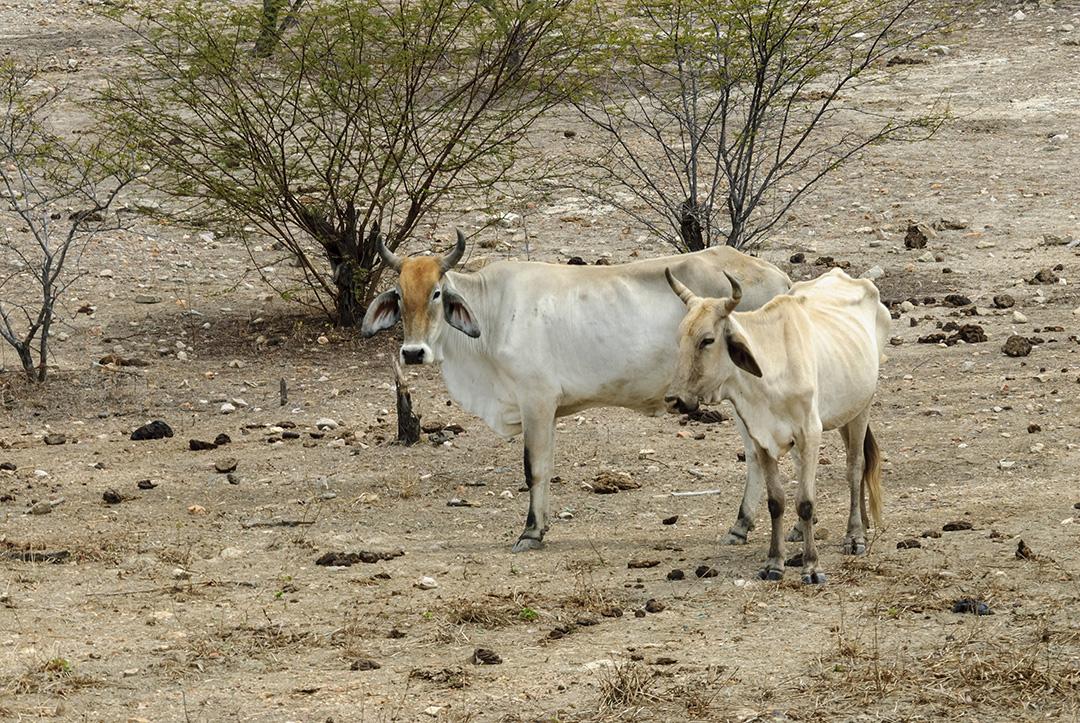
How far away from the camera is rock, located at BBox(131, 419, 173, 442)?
1009 centimetres

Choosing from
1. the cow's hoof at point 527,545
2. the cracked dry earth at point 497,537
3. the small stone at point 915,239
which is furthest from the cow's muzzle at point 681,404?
the small stone at point 915,239

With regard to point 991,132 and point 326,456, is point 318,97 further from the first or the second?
point 991,132

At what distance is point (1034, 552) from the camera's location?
712 centimetres

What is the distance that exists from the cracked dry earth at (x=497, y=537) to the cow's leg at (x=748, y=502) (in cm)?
14

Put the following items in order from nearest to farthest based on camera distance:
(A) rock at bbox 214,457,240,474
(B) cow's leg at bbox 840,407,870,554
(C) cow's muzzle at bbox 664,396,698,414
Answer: (C) cow's muzzle at bbox 664,396,698,414
(B) cow's leg at bbox 840,407,870,554
(A) rock at bbox 214,457,240,474

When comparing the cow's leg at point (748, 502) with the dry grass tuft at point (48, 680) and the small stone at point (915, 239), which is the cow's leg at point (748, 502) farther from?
the small stone at point (915, 239)

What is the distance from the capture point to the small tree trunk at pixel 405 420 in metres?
9.62

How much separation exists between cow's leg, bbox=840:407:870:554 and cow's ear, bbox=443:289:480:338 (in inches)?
71.3

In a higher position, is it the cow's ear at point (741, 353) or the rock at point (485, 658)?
the cow's ear at point (741, 353)

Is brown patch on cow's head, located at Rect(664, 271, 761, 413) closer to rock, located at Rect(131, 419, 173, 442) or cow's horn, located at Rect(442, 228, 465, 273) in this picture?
cow's horn, located at Rect(442, 228, 465, 273)

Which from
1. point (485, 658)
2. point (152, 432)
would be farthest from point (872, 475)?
point (152, 432)

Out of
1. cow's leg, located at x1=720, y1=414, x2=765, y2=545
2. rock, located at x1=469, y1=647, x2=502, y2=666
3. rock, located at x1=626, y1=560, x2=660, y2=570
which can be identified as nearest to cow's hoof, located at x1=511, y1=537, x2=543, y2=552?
rock, located at x1=626, y1=560, x2=660, y2=570

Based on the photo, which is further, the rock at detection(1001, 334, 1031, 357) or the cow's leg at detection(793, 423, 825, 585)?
the rock at detection(1001, 334, 1031, 357)

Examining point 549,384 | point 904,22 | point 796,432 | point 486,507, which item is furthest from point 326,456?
point 904,22
